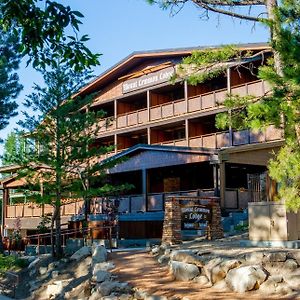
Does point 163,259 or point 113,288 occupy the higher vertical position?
point 163,259

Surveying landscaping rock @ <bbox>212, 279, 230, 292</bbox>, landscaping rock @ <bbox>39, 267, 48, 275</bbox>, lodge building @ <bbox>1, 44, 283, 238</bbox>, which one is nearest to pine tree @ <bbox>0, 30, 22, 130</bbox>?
lodge building @ <bbox>1, 44, 283, 238</bbox>

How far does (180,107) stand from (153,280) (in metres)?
19.0

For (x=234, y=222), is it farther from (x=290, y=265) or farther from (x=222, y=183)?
(x=290, y=265)

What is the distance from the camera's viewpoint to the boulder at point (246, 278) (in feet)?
36.3

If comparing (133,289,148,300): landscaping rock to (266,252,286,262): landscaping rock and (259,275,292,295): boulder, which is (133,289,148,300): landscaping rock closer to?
(259,275,292,295): boulder

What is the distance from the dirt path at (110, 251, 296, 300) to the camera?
11117 mm

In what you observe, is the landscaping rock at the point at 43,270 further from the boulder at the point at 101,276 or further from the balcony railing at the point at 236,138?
the balcony railing at the point at 236,138

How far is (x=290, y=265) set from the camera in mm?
11484

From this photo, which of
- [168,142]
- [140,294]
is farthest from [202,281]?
[168,142]

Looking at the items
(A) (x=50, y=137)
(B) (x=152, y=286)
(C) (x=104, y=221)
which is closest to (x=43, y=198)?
(A) (x=50, y=137)

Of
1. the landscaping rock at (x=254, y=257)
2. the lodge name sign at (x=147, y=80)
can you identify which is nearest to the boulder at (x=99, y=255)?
the landscaping rock at (x=254, y=257)

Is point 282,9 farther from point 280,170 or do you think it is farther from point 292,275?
point 292,275

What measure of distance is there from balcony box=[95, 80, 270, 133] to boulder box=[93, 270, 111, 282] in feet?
43.0

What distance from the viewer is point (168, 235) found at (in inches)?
658
